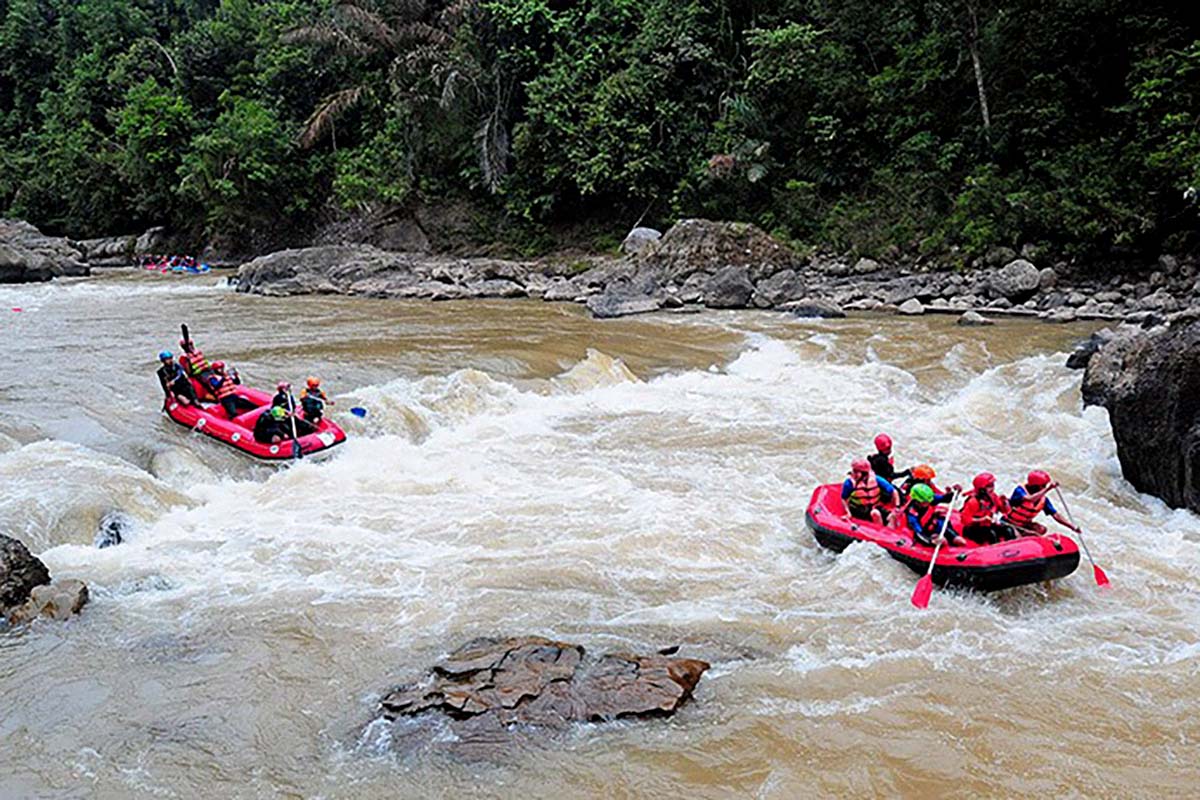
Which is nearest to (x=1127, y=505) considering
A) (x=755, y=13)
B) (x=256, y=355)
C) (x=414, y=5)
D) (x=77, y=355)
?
(x=256, y=355)

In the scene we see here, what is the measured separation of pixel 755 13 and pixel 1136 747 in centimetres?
2219

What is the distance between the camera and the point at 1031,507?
660 cm

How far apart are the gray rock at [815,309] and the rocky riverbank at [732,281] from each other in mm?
27

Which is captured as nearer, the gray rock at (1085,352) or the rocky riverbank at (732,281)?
the gray rock at (1085,352)

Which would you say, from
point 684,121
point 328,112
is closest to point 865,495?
point 684,121

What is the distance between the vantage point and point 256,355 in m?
13.7

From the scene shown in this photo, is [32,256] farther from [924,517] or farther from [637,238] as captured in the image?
[924,517]

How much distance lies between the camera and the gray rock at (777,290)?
18125mm

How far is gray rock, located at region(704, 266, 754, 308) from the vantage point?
18.2 m

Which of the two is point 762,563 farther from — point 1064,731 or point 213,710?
point 213,710

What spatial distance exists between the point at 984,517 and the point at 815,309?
417 inches

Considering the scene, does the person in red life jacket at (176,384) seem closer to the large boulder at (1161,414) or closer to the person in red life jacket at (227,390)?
the person in red life jacket at (227,390)

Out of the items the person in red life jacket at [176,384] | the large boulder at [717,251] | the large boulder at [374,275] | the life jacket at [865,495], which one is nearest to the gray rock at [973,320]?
the large boulder at [717,251]

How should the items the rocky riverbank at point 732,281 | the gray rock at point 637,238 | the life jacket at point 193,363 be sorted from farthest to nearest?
the gray rock at point 637,238 → the rocky riverbank at point 732,281 → the life jacket at point 193,363
